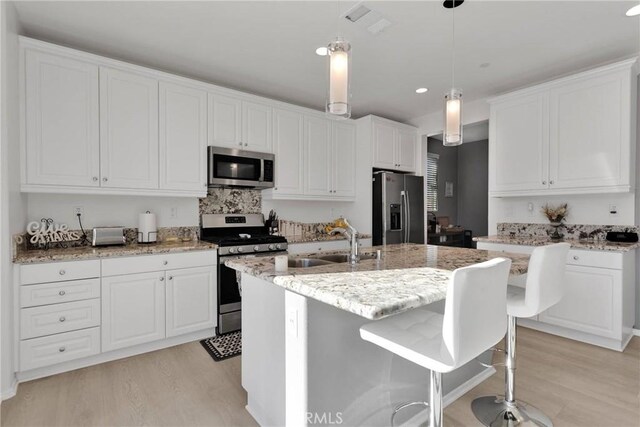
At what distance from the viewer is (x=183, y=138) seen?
10.4 feet

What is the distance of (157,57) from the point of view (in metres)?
3.00

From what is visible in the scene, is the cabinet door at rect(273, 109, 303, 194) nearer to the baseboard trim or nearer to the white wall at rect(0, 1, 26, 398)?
the white wall at rect(0, 1, 26, 398)

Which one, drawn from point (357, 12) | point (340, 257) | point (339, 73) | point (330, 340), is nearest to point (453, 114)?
point (339, 73)

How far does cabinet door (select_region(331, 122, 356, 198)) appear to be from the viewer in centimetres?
434

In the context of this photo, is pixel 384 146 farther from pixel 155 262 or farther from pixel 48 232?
pixel 48 232

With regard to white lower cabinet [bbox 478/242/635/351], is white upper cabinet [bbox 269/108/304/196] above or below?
above

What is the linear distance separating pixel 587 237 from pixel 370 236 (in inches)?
90.6

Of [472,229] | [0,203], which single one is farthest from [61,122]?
[472,229]

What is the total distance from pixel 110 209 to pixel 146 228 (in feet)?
1.33

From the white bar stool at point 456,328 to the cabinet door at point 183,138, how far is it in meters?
2.51

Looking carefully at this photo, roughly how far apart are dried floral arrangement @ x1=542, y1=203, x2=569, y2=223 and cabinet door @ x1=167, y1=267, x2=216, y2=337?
357 cm

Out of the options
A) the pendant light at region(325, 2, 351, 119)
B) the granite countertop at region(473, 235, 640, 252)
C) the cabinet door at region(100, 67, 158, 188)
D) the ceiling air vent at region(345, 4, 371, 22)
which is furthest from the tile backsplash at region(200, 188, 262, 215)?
the granite countertop at region(473, 235, 640, 252)

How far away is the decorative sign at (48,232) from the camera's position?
261cm

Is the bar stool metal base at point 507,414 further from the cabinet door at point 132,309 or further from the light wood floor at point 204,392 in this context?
the cabinet door at point 132,309
